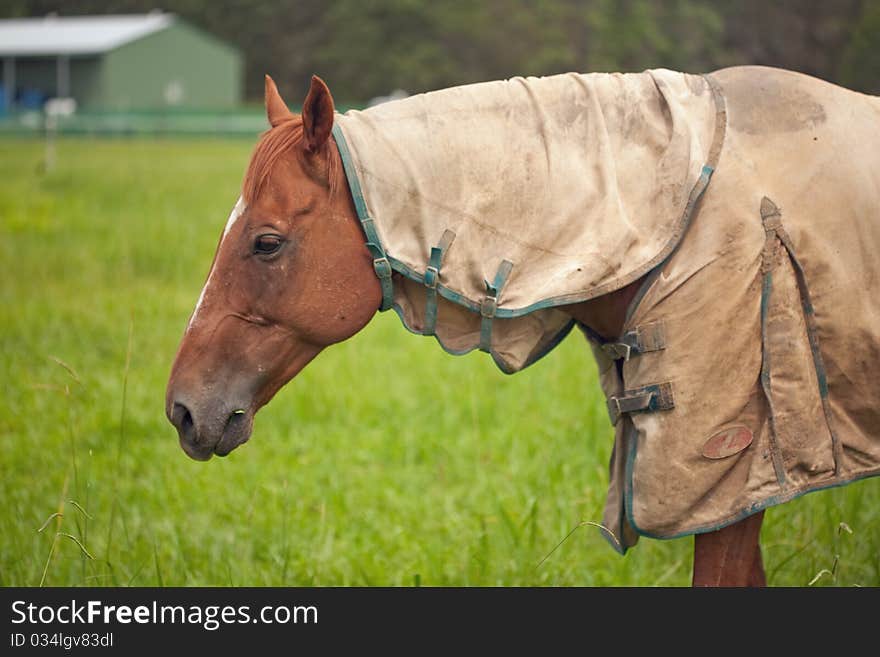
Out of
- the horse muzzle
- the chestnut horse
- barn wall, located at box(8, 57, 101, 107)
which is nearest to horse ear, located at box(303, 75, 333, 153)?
the chestnut horse

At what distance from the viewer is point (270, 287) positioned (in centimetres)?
203

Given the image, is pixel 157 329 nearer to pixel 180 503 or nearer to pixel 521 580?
pixel 180 503

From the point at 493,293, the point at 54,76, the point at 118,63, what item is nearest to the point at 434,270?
the point at 493,293

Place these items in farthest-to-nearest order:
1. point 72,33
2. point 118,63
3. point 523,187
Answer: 1. point 118,63
2. point 72,33
3. point 523,187

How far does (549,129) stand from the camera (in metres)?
2.07

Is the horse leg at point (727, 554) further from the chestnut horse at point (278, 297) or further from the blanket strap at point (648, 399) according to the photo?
the blanket strap at point (648, 399)

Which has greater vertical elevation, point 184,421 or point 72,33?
point 72,33

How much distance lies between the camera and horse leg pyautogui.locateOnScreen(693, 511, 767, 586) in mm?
2086

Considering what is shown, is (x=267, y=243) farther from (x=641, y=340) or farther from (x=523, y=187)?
(x=641, y=340)

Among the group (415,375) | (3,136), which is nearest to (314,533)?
(415,375)

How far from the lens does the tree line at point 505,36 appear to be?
5316 millimetres

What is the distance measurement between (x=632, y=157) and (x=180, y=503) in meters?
2.49

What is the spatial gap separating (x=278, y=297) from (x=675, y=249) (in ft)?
2.69

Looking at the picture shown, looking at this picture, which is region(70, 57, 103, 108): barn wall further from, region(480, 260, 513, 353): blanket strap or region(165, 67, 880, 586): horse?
region(480, 260, 513, 353): blanket strap
